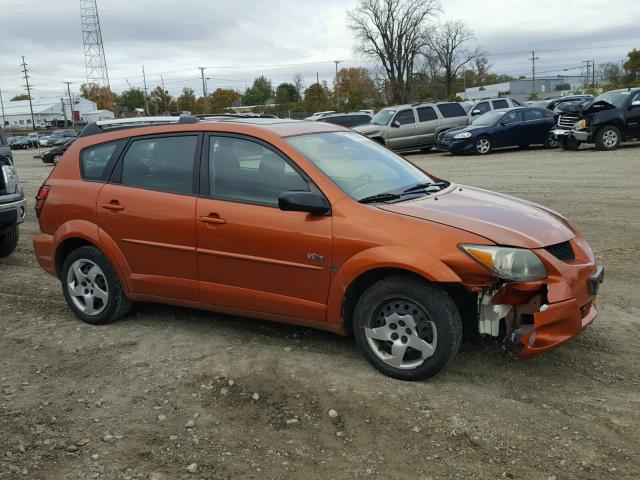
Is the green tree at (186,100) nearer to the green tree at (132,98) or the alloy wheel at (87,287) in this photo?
the green tree at (132,98)

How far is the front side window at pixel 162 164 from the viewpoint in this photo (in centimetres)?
481

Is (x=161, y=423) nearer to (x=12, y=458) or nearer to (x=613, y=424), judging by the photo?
(x=12, y=458)

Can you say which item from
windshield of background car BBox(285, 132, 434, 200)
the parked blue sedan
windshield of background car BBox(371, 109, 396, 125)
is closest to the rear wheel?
the parked blue sedan

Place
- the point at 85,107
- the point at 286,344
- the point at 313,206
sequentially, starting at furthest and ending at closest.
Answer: the point at 85,107
the point at 286,344
the point at 313,206

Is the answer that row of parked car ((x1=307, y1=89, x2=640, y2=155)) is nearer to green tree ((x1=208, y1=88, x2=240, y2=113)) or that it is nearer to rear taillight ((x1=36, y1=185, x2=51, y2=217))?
rear taillight ((x1=36, y1=185, x2=51, y2=217))

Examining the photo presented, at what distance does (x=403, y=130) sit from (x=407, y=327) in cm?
1866

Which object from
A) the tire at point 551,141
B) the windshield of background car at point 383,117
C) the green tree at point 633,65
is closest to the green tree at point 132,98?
the green tree at point 633,65

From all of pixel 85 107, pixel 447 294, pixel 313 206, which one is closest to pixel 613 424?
pixel 447 294

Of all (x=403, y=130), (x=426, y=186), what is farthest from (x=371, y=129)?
(x=426, y=186)

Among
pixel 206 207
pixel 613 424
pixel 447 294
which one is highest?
pixel 206 207

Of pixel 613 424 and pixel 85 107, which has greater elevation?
pixel 85 107

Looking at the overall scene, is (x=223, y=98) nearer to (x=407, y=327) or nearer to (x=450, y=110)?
(x=450, y=110)

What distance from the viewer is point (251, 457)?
3232mm

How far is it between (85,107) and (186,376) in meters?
108
